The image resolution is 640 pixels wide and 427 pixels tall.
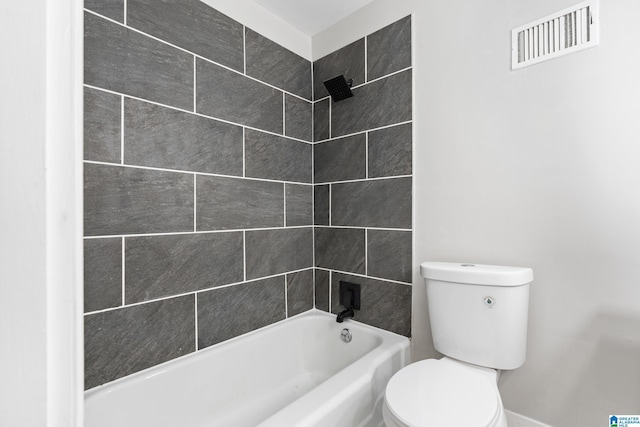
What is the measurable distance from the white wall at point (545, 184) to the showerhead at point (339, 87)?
0.38 meters

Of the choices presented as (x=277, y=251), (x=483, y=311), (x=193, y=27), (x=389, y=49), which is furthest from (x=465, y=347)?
(x=193, y=27)

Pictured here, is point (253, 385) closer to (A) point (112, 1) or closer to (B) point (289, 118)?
(B) point (289, 118)

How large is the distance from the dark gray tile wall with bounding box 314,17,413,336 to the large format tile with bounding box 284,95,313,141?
0.07 meters

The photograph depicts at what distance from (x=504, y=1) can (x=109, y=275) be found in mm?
1930

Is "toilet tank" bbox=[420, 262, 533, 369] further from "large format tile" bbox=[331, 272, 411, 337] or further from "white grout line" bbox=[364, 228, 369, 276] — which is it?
"white grout line" bbox=[364, 228, 369, 276]

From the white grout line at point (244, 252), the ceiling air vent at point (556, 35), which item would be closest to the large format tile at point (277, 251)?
the white grout line at point (244, 252)

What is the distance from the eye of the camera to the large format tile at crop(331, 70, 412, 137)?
5.03 ft

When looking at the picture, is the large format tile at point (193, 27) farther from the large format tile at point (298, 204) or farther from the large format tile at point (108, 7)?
the large format tile at point (298, 204)

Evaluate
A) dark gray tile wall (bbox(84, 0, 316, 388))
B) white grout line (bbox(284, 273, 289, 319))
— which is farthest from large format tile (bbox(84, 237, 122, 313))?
white grout line (bbox(284, 273, 289, 319))

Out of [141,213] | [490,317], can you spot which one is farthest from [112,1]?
[490,317]
